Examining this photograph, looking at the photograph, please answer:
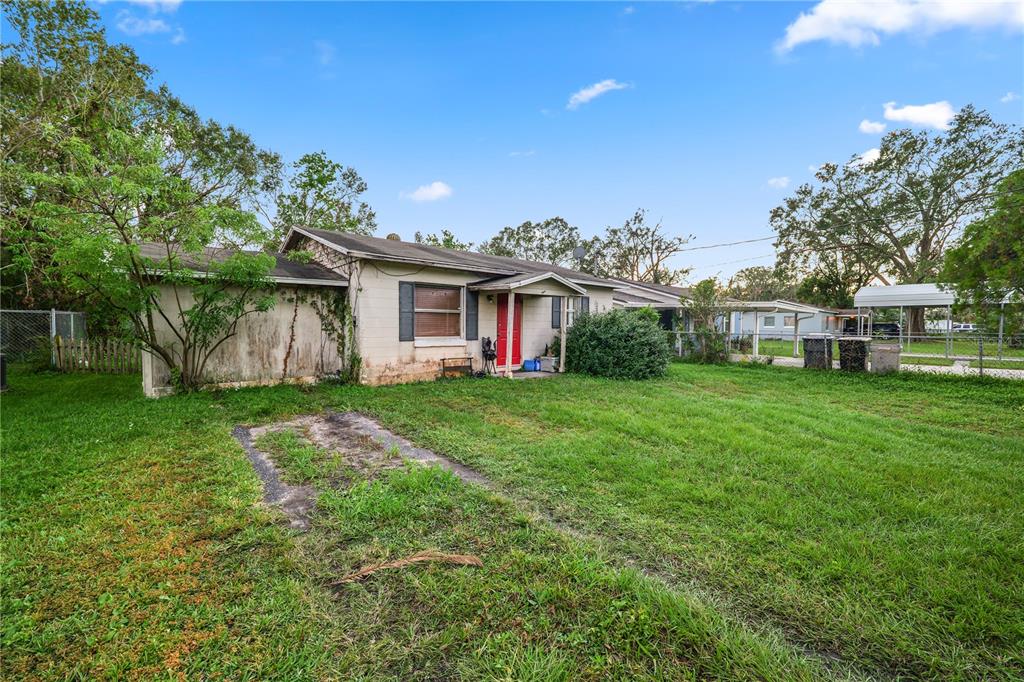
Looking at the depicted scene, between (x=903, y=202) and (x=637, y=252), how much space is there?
16.7 metres

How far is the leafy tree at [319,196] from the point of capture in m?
20.9

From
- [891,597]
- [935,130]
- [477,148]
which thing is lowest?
[891,597]

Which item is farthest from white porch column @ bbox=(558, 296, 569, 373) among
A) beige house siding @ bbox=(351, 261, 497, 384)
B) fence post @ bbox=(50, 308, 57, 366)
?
fence post @ bbox=(50, 308, 57, 366)

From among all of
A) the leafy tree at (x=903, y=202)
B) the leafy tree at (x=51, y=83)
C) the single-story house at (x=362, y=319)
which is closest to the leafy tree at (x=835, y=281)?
the leafy tree at (x=903, y=202)

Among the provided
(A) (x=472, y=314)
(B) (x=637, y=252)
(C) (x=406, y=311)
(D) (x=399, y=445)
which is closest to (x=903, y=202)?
(B) (x=637, y=252)

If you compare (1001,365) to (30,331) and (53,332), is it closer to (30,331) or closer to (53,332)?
(53,332)

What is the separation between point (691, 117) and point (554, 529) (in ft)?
49.5

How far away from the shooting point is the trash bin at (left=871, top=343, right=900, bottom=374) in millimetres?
10555

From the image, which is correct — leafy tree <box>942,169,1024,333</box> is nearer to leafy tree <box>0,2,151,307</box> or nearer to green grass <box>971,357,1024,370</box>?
green grass <box>971,357,1024,370</box>

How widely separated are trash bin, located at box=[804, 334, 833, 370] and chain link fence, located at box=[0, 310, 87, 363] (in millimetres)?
19789

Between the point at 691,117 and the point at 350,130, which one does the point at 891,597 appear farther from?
the point at 350,130

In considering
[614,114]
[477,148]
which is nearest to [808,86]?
[614,114]

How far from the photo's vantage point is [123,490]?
3.50 m

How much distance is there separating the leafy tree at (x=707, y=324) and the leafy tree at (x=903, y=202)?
18.2 metres
